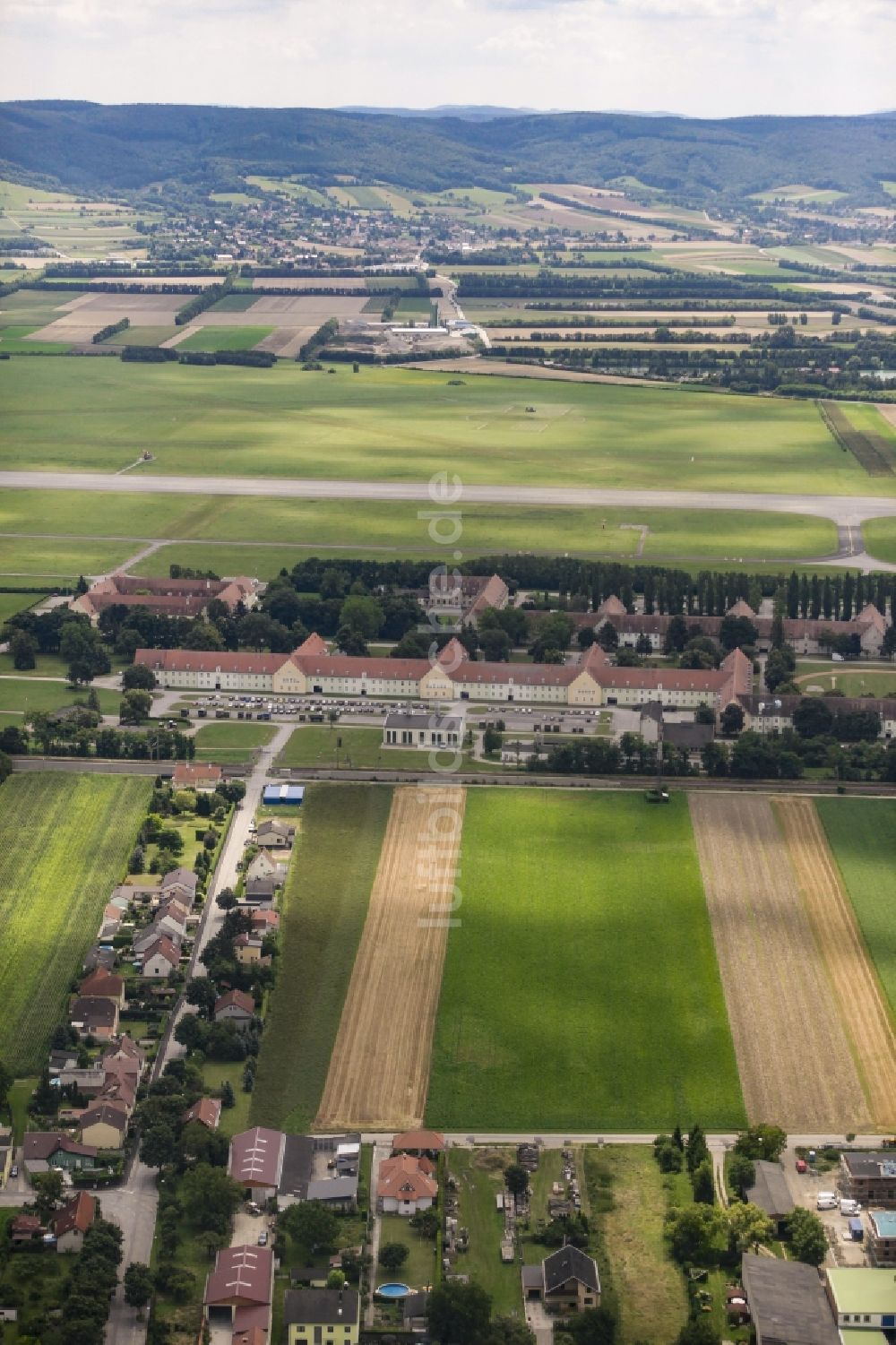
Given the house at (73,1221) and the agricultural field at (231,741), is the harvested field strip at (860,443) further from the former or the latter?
the house at (73,1221)

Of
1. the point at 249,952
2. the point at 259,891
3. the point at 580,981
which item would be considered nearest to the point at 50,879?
the point at 259,891

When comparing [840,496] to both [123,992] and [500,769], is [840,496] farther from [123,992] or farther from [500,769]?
[123,992]

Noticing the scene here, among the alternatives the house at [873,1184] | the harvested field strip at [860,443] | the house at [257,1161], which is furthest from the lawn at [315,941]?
the harvested field strip at [860,443]

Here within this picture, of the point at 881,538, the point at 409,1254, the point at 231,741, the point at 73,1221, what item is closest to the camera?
the point at 409,1254

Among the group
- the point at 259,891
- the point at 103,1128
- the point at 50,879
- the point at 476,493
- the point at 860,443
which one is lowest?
the point at 103,1128

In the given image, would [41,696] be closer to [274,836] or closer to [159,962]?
[274,836]

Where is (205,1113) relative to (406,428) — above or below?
below
